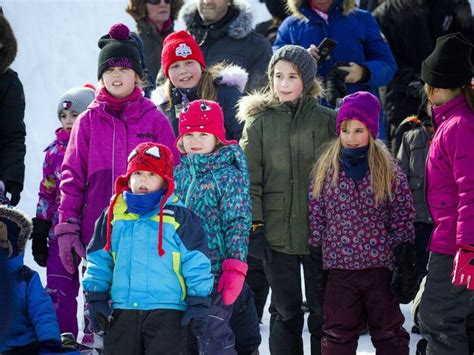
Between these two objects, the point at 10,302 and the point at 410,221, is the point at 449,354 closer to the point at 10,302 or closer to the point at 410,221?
the point at 410,221

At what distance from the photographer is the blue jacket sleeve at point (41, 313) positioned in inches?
245

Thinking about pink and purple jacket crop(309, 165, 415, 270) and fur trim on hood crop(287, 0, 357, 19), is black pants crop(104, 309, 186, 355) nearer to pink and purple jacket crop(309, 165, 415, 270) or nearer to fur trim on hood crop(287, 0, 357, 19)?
pink and purple jacket crop(309, 165, 415, 270)

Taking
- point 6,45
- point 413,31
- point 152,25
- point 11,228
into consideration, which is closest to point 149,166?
point 11,228

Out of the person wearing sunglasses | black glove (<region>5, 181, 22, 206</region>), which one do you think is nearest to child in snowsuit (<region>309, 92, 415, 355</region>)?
black glove (<region>5, 181, 22, 206</region>)

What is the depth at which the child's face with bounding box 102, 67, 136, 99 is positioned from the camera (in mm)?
6555

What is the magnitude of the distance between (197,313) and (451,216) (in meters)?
1.51

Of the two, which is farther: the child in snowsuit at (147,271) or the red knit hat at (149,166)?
the red knit hat at (149,166)

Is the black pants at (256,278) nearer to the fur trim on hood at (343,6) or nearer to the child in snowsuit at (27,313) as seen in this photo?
the child in snowsuit at (27,313)

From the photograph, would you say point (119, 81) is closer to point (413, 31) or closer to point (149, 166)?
point (149, 166)

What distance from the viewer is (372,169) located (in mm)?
6203

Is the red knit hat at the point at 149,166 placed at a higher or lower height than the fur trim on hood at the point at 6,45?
lower

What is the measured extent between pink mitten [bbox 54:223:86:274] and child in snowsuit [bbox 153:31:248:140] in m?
1.26

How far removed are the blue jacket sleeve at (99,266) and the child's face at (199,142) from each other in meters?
0.77

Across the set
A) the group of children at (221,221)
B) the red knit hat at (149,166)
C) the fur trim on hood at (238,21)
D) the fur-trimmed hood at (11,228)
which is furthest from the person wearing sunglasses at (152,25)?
the red knit hat at (149,166)
